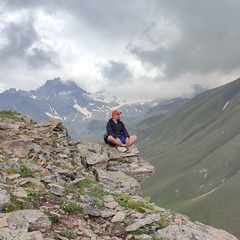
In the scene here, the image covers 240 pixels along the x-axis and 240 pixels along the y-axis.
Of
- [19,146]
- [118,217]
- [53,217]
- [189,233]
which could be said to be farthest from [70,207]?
[19,146]

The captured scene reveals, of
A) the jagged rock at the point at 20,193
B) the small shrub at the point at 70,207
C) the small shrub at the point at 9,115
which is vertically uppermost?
the small shrub at the point at 9,115

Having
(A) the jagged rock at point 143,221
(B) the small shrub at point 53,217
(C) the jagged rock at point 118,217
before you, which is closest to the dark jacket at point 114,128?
(C) the jagged rock at point 118,217

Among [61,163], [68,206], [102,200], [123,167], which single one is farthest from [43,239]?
[123,167]

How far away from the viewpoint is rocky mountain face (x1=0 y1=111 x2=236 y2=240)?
35.9 feet

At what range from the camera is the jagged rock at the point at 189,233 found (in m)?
12.1

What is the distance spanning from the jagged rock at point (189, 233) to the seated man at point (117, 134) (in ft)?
45.3

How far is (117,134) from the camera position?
27781mm

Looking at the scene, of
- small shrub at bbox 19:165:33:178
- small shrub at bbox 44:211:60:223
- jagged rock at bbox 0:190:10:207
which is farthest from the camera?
small shrub at bbox 19:165:33:178

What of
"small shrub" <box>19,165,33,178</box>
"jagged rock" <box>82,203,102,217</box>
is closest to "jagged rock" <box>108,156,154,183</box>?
"small shrub" <box>19,165,33,178</box>

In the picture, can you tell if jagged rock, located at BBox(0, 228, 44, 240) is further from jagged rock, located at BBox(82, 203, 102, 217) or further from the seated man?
the seated man

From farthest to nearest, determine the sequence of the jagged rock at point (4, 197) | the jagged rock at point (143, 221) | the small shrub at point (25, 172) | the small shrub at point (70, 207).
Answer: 1. the small shrub at point (25, 172)
2. the small shrub at point (70, 207)
3. the jagged rock at point (143, 221)
4. the jagged rock at point (4, 197)

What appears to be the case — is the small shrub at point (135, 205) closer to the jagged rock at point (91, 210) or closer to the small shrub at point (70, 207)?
the jagged rock at point (91, 210)

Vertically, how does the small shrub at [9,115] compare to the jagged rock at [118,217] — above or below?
above

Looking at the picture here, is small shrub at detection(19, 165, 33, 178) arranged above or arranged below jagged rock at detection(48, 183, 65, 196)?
above
